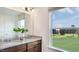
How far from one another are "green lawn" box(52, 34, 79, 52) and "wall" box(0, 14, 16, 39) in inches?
25.2

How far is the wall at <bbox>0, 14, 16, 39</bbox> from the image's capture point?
5.08 ft

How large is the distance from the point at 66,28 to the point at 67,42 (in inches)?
8.3

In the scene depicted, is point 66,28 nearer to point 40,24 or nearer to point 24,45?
point 40,24

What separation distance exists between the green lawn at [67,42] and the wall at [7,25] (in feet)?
2.10

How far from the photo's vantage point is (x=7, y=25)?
5.17 feet

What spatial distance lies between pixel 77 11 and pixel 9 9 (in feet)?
3.25

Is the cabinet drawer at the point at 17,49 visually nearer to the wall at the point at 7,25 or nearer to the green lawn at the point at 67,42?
the wall at the point at 7,25

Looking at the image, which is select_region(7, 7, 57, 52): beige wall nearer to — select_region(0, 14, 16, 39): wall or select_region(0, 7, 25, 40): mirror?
select_region(0, 7, 25, 40): mirror

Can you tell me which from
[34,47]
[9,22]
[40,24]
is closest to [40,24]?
[40,24]

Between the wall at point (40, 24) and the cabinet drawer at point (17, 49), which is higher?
the wall at point (40, 24)

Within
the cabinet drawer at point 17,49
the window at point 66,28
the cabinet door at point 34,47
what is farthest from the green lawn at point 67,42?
the cabinet drawer at point 17,49

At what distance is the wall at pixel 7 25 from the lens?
1547mm
